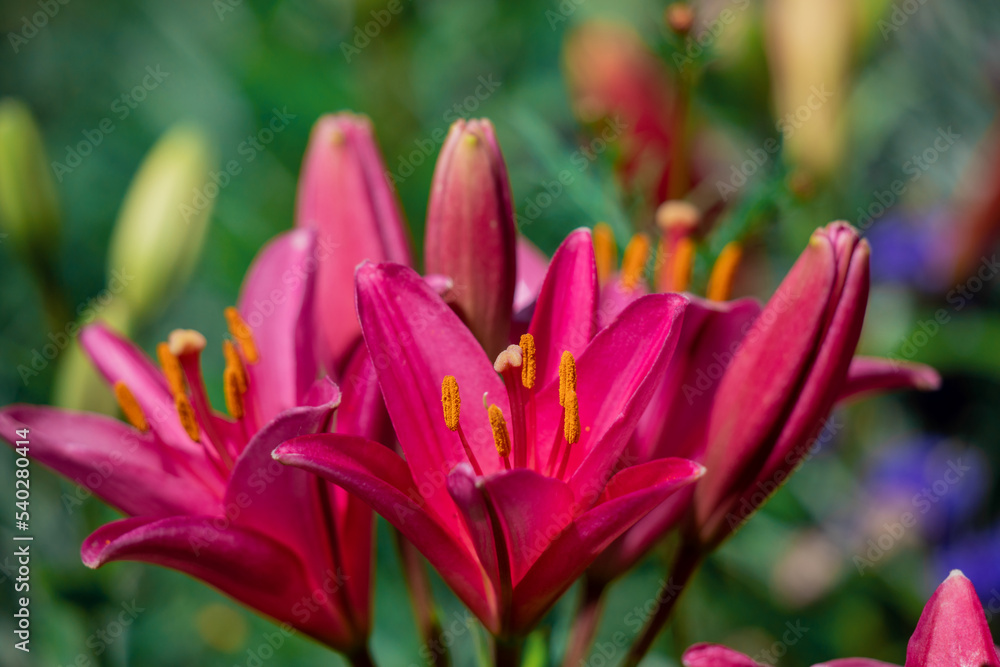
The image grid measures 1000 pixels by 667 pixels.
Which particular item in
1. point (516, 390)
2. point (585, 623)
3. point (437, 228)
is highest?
point (437, 228)

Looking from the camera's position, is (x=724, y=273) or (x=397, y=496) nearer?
(x=397, y=496)

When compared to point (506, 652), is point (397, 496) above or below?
above

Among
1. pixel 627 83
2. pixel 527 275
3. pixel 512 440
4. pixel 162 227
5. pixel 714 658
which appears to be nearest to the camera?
pixel 714 658

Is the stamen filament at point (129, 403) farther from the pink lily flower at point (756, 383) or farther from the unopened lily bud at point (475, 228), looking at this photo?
the pink lily flower at point (756, 383)

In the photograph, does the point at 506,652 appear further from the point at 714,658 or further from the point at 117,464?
the point at 117,464

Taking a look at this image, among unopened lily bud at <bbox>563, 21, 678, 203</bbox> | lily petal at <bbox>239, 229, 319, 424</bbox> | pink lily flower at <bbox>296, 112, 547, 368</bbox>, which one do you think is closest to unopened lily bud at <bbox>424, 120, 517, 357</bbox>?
pink lily flower at <bbox>296, 112, 547, 368</bbox>

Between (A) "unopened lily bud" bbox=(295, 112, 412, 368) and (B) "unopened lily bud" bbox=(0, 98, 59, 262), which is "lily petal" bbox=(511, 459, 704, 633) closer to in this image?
(A) "unopened lily bud" bbox=(295, 112, 412, 368)

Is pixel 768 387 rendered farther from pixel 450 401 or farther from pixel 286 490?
pixel 286 490

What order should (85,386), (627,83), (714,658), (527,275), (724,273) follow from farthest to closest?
(627,83), (85,386), (527,275), (724,273), (714,658)

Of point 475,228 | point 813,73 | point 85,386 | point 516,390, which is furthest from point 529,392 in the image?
point 813,73
